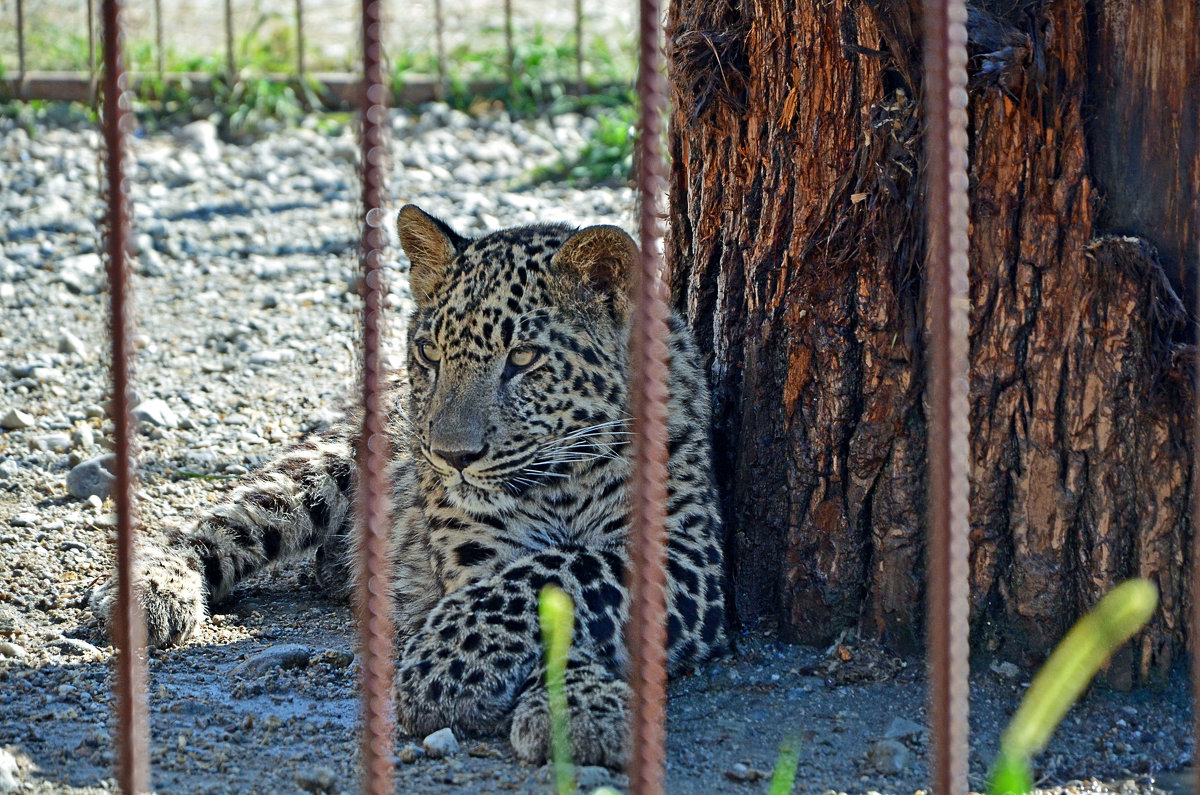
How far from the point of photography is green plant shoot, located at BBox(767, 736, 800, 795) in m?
3.16

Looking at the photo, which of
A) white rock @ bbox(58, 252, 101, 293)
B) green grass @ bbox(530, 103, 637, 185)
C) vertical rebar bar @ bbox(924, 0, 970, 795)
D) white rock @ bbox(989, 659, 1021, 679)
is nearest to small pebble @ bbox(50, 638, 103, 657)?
white rock @ bbox(989, 659, 1021, 679)

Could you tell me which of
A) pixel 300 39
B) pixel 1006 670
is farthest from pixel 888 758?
pixel 300 39

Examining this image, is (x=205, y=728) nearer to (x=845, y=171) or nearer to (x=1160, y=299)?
(x=845, y=171)

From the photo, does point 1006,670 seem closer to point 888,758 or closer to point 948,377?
point 888,758

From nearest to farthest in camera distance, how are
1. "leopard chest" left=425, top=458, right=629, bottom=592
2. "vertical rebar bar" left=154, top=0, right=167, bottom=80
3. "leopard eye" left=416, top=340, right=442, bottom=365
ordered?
"leopard chest" left=425, top=458, right=629, bottom=592 → "leopard eye" left=416, top=340, right=442, bottom=365 → "vertical rebar bar" left=154, top=0, right=167, bottom=80

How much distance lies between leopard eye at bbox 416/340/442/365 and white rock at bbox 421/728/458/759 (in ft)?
4.70

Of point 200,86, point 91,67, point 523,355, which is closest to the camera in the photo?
point 523,355

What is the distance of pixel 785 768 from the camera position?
3475 millimetres

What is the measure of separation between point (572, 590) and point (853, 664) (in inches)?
36.6

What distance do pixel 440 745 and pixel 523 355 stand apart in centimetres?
140

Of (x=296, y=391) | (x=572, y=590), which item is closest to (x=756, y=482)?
(x=572, y=590)

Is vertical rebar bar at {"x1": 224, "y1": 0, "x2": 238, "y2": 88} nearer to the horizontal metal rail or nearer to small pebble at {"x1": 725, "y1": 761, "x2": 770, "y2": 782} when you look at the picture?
the horizontal metal rail

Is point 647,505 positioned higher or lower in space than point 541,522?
higher

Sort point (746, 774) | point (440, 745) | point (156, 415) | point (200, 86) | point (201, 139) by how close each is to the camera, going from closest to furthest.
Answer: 1. point (746, 774)
2. point (440, 745)
3. point (156, 415)
4. point (201, 139)
5. point (200, 86)
